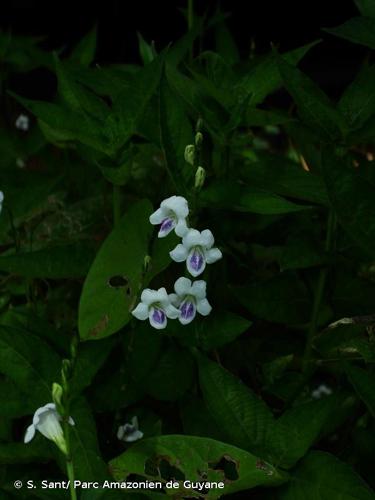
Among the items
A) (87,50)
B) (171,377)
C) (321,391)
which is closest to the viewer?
(171,377)

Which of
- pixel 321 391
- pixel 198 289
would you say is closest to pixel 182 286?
pixel 198 289

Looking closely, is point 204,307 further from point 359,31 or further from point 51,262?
point 359,31

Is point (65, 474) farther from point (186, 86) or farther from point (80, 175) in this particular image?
point (80, 175)

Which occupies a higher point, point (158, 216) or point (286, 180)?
point (158, 216)

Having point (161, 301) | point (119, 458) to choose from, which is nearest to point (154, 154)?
point (161, 301)

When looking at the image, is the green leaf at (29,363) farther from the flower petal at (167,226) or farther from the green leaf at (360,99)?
the green leaf at (360,99)

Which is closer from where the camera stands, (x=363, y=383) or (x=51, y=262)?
(x=363, y=383)

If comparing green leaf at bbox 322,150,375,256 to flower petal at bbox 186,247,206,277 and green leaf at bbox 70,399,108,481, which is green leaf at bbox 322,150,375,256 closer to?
flower petal at bbox 186,247,206,277

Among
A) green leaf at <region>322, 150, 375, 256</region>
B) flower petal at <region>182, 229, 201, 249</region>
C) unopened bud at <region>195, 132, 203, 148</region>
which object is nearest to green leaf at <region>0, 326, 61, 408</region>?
flower petal at <region>182, 229, 201, 249</region>
